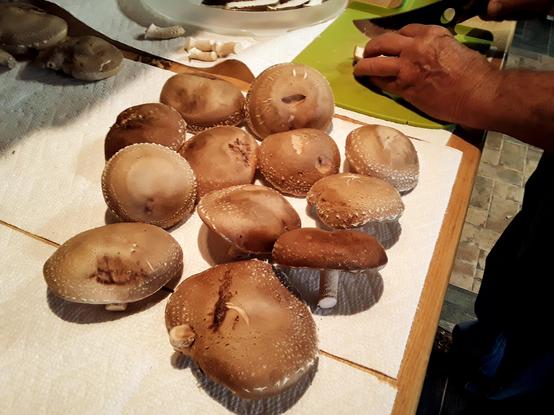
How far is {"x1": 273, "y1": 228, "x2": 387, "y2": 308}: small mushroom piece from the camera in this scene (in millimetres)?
580

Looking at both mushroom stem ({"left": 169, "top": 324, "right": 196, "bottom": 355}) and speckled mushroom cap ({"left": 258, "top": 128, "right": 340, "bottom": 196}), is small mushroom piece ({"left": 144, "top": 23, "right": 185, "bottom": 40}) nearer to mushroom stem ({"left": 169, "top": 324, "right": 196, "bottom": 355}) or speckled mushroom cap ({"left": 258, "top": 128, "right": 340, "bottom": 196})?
speckled mushroom cap ({"left": 258, "top": 128, "right": 340, "bottom": 196})

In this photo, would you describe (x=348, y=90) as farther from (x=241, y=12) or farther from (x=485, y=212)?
(x=485, y=212)

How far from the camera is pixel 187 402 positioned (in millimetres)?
562

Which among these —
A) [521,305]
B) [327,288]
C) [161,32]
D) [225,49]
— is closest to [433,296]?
[327,288]

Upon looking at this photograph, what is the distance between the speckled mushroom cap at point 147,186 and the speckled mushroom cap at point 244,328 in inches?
5.3

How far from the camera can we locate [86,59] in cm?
97

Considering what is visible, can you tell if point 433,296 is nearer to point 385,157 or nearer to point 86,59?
point 385,157

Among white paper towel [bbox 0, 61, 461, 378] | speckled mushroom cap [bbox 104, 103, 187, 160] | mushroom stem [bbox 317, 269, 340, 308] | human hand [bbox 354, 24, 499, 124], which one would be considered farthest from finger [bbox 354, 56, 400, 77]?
mushroom stem [bbox 317, 269, 340, 308]

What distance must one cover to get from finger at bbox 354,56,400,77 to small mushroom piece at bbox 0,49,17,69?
2.33ft

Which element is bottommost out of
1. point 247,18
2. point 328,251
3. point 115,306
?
point 115,306

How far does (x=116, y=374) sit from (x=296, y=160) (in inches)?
15.7

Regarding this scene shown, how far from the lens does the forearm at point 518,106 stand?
0.80 meters

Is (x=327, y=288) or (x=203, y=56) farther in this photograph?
(x=203, y=56)

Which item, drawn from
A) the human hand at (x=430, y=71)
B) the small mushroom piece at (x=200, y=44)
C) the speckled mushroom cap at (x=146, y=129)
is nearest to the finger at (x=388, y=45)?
the human hand at (x=430, y=71)
